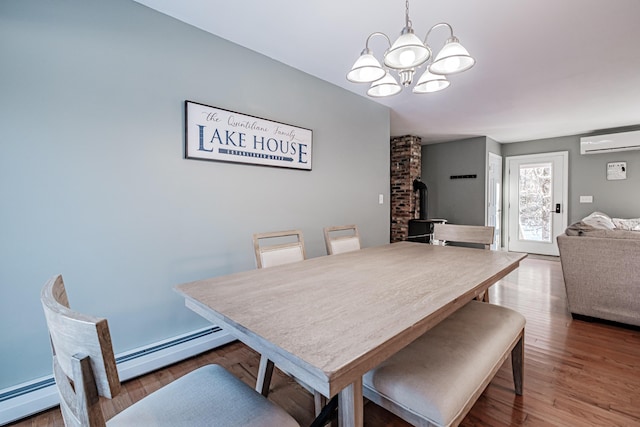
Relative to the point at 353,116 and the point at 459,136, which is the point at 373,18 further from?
the point at 459,136

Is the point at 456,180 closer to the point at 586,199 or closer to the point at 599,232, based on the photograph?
the point at 586,199

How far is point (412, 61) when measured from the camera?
150cm

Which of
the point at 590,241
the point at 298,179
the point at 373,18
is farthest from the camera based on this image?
the point at 298,179

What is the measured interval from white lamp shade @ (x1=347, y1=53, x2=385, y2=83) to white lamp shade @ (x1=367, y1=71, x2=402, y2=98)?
149mm

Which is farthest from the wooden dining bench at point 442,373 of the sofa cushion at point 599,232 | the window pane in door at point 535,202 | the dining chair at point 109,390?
the window pane in door at point 535,202

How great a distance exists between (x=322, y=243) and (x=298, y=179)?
72 centimetres

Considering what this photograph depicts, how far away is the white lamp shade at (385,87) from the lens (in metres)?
1.80

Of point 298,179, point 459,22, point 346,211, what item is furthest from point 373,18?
point 346,211

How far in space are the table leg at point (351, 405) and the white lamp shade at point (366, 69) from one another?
1470mm

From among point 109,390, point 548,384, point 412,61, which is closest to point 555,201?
point 548,384

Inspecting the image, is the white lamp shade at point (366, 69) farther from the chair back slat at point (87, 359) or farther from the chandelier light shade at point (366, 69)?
the chair back slat at point (87, 359)

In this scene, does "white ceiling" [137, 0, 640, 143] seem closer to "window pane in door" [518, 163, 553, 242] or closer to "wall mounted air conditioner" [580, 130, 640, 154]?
"wall mounted air conditioner" [580, 130, 640, 154]

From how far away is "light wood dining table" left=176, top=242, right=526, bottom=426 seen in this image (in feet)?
2.32

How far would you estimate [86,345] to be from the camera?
0.55 m
